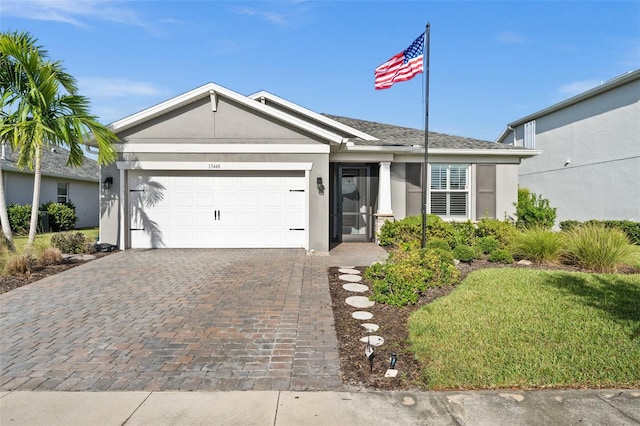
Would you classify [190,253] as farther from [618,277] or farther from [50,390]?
[618,277]

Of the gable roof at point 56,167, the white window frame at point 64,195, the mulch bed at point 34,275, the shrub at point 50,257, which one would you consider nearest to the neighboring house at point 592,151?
the mulch bed at point 34,275

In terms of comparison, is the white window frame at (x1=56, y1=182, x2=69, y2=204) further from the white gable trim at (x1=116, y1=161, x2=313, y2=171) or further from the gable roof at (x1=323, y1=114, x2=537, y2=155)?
the gable roof at (x1=323, y1=114, x2=537, y2=155)

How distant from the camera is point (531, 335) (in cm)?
460

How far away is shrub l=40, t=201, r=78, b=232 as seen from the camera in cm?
1756

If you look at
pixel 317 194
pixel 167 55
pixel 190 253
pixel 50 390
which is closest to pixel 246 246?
pixel 190 253

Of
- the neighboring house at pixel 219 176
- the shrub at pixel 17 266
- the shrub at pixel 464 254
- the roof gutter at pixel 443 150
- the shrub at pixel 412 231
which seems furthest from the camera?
the roof gutter at pixel 443 150

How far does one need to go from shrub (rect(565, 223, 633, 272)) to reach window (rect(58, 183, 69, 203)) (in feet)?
74.0

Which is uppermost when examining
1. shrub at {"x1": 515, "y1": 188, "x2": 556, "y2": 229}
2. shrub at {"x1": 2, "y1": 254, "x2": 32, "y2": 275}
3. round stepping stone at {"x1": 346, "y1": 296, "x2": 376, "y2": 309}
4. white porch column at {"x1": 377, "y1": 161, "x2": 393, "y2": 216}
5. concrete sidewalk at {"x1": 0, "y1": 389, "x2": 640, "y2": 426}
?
white porch column at {"x1": 377, "y1": 161, "x2": 393, "y2": 216}

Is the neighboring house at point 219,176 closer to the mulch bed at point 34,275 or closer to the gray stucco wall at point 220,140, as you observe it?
the gray stucco wall at point 220,140

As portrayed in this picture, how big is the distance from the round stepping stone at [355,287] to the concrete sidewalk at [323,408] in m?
3.47

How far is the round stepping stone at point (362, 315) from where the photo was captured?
17.8 feet

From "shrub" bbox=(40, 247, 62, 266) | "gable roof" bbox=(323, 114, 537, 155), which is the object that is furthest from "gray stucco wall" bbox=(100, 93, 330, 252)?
"gable roof" bbox=(323, 114, 537, 155)

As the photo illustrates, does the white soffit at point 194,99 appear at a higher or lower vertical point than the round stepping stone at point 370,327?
higher

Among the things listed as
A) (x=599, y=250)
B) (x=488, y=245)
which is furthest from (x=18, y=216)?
(x=599, y=250)
